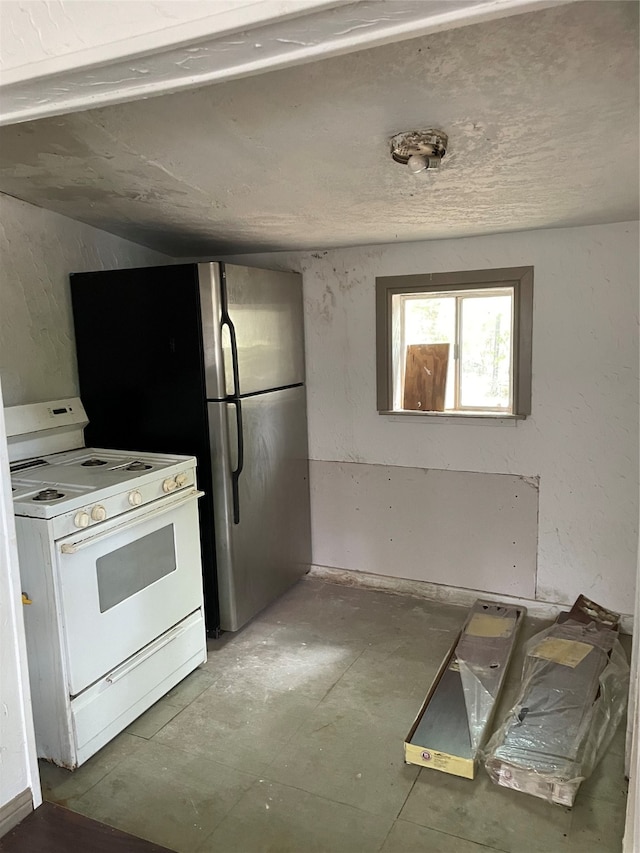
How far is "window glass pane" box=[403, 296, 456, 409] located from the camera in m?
3.23

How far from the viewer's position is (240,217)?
270 cm

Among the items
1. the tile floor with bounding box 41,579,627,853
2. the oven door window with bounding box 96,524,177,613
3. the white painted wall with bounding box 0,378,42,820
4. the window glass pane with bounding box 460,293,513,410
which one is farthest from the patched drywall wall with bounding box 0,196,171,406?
the window glass pane with bounding box 460,293,513,410

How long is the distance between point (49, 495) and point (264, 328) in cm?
138

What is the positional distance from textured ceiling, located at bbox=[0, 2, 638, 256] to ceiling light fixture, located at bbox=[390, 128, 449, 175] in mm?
38

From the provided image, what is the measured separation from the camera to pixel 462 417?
10.4 feet

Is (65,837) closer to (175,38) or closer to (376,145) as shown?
(175,38)

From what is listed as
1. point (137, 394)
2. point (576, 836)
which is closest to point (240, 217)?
point (137, 394)

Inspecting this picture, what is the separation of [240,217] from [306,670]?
2.01 m

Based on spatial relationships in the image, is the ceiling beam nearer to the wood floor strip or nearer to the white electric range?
the white electric range

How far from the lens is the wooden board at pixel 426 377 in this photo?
3258 mm

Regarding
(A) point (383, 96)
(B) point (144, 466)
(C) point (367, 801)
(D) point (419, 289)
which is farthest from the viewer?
(D) point (419, 289)

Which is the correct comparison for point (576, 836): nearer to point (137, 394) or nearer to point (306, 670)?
point (306, 670)

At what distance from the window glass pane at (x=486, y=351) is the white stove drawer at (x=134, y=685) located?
5.83 feet

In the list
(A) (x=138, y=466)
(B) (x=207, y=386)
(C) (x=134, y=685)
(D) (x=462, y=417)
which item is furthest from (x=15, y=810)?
(D) (x=462, y=417)
